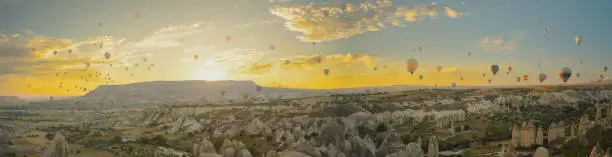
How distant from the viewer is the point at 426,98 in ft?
309

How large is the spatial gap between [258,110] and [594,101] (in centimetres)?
7198

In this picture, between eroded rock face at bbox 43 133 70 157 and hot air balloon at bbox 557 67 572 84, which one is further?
hot air balloon at bbox 557 67 572 84

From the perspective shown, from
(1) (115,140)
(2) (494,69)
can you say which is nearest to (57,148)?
(1) (115,140)

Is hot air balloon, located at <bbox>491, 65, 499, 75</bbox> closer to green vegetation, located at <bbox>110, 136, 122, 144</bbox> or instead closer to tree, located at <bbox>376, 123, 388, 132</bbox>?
tree, located at <bbox>376, 123, 388, 132</bbox>

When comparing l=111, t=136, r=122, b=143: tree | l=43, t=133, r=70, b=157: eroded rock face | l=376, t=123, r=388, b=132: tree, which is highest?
l=43, t=133, r=70, b=157: eroded rock face

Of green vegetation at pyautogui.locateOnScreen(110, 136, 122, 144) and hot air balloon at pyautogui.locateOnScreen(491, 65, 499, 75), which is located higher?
hot air balloon at pyautogui.locateOnScreen(491, 65, 499, 75)

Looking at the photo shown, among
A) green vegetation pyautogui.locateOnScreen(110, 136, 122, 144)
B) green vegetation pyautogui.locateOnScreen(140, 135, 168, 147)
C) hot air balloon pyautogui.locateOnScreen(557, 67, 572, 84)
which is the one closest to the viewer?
green vegetation pyautogui.locateOnScreen(110, 136, 122, 144)

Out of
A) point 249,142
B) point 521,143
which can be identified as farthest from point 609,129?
point 249,142

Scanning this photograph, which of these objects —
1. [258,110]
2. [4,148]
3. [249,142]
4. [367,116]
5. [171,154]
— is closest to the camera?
[4,148]

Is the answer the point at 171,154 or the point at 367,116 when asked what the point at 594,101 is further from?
the point at 171,154

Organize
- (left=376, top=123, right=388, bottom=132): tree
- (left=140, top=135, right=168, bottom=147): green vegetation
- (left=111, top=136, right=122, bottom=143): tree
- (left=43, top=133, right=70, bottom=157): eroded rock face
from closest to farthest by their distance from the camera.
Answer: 1. (left=43, top=133, right=70, bottom=157): eroded rock face
2. (left=111, top=136, right=122, bottom=143): tree
3. (left=140, top=135, right=168, bottom=147): green vegetation
4. (left=376, top=123, right=388, bottom=132): tree

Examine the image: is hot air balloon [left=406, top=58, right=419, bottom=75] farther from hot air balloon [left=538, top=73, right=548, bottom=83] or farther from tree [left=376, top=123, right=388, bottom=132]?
hot air balloon [left=538, top=73, right=548, bottom=83]

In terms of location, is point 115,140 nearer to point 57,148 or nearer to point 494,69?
point 57,148

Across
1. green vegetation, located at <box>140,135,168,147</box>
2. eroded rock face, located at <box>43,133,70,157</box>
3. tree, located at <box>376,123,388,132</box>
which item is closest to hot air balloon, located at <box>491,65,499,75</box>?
tree, located at <box>376,123,388,132</box>
